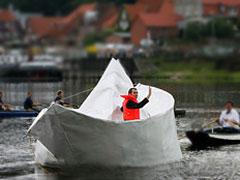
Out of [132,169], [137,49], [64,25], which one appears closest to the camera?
[132,169]

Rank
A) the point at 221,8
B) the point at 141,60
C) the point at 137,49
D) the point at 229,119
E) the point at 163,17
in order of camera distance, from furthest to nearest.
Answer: the point at 163,17 < the point at 221,8 < the point at 137,49 < the point at 141,60 < the point at 229,119

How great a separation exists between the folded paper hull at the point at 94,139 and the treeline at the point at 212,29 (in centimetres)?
9627

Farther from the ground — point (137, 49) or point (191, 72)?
point (137, 49)

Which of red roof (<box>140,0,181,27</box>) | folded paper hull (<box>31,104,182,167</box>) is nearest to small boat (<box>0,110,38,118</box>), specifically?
folded paper hull (<box>31,104,182,167</box>)

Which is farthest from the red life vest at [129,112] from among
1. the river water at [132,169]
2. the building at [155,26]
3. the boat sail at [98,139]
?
the building at [155,26]

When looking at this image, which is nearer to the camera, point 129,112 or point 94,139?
point 94,139

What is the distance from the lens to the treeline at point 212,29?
412 ft

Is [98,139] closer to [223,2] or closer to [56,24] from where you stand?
[223,2]

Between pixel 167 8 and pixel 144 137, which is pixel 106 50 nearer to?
pixel 167 8

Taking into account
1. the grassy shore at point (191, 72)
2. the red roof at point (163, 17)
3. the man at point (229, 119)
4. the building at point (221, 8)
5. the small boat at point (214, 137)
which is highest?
the building at point (221, 8)

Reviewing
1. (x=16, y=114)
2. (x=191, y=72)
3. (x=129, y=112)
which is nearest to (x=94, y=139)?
(x=129, y=112)

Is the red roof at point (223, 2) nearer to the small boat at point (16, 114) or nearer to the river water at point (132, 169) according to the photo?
the river water at point (132, 169)

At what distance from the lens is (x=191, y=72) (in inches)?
3819

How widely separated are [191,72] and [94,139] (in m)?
69.7
